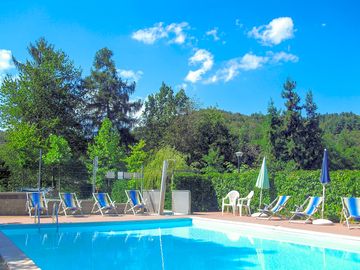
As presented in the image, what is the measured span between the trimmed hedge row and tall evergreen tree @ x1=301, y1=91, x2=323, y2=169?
18.6 meters

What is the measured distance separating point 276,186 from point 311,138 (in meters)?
21.6

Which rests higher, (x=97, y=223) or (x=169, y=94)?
(x=169, y=94)

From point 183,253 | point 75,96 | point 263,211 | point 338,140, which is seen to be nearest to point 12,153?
point 75,96

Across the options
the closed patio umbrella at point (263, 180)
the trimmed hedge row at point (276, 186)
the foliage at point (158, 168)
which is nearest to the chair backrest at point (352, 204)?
the trimmed hedge row at point (276, 186)

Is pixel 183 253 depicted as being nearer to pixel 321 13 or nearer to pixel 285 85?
pixel 321 13

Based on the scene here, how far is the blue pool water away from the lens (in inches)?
310

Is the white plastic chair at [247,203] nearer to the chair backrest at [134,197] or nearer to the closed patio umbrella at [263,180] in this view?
the closed patio umbrella at [263,180]

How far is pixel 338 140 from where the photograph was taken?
4044 cm

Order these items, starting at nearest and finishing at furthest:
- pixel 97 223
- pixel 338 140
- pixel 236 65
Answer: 1. pixel 97 223
2. pixel 236 65
3. pixel 338 140

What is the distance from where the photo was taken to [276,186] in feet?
49.7

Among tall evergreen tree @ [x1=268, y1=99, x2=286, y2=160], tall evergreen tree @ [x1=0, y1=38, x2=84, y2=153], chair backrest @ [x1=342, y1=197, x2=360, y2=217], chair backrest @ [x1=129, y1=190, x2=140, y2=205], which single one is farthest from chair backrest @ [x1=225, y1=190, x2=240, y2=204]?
tall evergreen tree @ [x1=268, y1=99, x2=286, y2=160]

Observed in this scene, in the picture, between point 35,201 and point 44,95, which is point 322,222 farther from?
point 44,95

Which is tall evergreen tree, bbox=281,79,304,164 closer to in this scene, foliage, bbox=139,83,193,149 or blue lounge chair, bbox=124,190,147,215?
foliage, bbox=139,83,193,149

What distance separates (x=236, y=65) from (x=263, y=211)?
58.3ft
